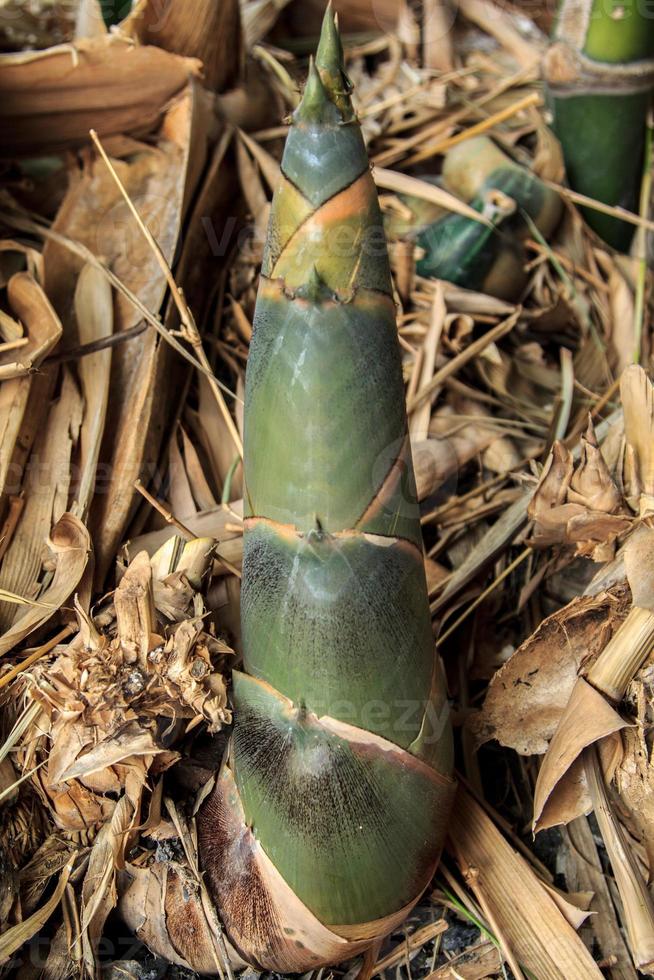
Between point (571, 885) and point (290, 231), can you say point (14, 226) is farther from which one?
point (571, 885)

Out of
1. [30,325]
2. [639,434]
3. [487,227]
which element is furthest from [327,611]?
[487,227]

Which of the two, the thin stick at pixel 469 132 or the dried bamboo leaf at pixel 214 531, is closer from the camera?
the dried bamboo leaf at pixel 214 531

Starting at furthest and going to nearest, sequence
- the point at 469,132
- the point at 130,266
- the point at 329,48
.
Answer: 1. the point at 469,132
2. the point at 130,266
3. the point at 329,48

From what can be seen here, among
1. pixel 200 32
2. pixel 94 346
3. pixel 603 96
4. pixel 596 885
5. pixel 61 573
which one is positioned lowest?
pixel 596 885

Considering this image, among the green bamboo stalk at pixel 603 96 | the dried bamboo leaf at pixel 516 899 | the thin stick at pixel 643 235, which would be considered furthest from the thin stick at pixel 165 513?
the green bamboo stalk at pixel 603 96

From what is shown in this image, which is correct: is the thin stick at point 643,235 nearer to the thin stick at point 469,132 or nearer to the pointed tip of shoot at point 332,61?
the thin stick at point 469,132

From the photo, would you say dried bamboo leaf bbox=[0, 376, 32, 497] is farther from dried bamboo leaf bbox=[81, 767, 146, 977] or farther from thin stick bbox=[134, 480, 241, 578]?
dried bamboo leaf bbox=[81, 767, 146, 977]

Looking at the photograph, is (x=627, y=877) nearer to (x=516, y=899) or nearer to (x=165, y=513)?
(x=516, y=899)
